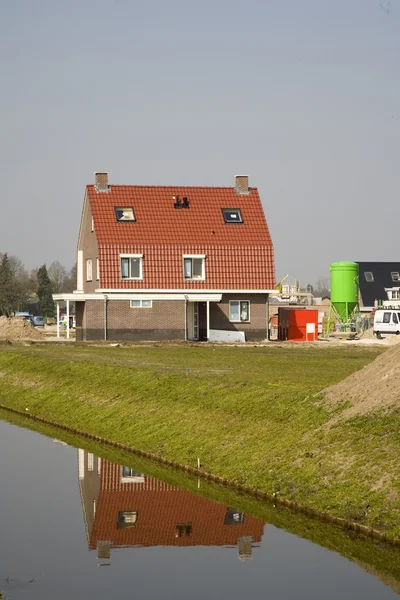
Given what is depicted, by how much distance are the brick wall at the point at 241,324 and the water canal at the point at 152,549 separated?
4356cm

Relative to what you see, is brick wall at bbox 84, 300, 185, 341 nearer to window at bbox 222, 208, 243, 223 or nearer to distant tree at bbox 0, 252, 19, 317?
window at bbox 222, 208, 243, 223

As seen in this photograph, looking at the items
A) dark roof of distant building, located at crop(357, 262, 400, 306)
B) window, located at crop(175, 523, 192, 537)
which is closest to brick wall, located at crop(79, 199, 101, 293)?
window, located at crop(175, 523, 192, 537)

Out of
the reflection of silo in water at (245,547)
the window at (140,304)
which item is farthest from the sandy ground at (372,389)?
the window at (140,304)

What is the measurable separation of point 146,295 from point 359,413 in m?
43.7

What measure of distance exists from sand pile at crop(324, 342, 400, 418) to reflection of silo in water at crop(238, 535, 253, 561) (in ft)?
16.8

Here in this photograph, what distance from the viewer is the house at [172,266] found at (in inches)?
2534

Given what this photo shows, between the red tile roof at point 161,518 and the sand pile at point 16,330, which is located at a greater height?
the sand pile at point 16,330

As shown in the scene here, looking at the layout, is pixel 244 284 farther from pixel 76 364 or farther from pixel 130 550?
pixel 130 550

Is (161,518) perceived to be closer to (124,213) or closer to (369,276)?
(124,213)

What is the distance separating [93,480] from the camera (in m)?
22.9

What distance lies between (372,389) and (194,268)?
44.2m

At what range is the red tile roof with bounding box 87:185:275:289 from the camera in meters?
65.2

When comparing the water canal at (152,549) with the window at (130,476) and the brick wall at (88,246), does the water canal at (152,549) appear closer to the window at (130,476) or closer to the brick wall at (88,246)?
the window at (130,476)

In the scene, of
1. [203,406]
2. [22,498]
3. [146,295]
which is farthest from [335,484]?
[146,295]
